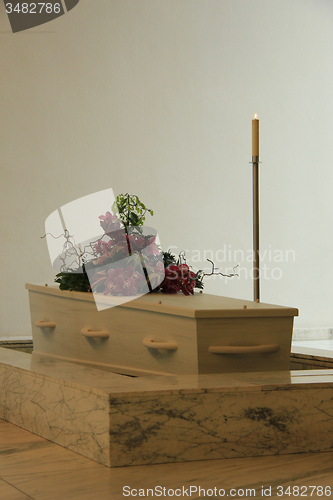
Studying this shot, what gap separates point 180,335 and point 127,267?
1.32 feet

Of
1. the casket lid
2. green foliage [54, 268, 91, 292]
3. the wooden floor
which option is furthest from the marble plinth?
green foliage [54, 268, 91, 292]

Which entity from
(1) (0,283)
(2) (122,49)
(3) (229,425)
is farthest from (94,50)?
(3) (229,425)

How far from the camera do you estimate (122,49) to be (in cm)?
413

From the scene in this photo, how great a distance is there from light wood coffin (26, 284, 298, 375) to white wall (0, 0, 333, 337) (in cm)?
207

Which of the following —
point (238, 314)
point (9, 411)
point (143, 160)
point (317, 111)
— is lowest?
point (9, 411)

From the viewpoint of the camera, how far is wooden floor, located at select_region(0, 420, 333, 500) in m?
1.15

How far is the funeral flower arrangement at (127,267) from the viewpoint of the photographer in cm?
187

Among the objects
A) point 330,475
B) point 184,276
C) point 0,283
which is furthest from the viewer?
point 0,283

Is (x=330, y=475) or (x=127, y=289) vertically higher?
(x=127, y=289)

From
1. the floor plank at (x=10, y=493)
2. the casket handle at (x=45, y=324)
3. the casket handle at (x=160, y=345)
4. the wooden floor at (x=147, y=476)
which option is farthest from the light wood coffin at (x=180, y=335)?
the floor plank at (x=10, y=493)

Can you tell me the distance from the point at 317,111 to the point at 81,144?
1.92 meters

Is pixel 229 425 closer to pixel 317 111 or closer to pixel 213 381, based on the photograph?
pixel 213 381

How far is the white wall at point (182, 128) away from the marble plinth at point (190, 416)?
100 inches

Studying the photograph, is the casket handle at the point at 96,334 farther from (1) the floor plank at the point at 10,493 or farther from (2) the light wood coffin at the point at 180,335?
(1) the floor plank at the point at 10,493
